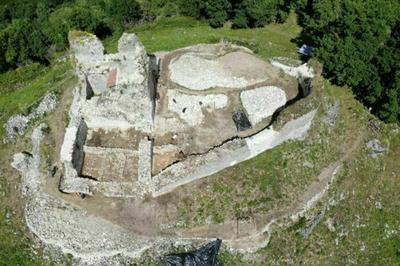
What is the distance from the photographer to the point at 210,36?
4753 cm

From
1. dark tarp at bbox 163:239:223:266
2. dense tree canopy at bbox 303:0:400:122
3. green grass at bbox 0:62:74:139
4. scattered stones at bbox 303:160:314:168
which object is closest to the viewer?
dark tarp at bbox 163:239:223:266

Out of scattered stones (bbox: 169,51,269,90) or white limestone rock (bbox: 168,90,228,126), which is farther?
scattered stones (bbox: 169,51,269,90)

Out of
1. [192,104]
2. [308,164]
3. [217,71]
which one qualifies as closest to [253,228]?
[308,164]

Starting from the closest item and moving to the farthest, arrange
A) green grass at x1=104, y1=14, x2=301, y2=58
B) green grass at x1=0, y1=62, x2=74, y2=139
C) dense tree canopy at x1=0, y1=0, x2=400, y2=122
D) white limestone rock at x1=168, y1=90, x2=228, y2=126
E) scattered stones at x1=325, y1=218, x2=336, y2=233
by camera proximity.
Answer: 1. scattered stones at x1=325, y1=218, x2=336, y2=233
2. white limestone rock at x1=168, y1=90, x2=228, y2=126
3. dense tree canopy at x1=0, y1=0, x2=400, y2=122
4. green grass at x1=0, y1=62, x2=74, y2=139
5. green grass at x1=104, y1=14, x2=301, y2=58

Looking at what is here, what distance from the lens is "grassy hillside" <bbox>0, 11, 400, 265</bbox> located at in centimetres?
3318

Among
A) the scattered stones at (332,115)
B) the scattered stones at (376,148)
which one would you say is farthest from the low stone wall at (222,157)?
the scattered stones at (376,148)

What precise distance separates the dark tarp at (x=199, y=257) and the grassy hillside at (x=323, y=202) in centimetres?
80

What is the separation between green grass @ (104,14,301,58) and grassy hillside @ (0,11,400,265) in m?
7.27

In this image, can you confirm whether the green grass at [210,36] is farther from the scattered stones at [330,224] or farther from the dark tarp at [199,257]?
the dark tarp at [199,257]

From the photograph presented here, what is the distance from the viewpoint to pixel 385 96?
3884cm

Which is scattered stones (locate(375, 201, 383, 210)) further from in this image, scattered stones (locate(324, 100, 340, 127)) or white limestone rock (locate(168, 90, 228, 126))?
white limestone rock (locate(168, 90, 228, 126))

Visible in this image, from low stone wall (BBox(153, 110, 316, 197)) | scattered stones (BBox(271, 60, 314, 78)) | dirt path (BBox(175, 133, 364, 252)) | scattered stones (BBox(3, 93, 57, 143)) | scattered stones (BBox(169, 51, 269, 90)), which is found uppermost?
scattered stones (BBox(271, 60, 314, 78))

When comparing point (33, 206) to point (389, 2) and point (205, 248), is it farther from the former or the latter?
point (389, 2)

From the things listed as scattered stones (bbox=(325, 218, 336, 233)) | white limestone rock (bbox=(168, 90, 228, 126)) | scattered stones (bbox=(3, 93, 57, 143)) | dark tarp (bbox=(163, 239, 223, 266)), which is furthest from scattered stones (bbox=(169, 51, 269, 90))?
dark tarp (bbox=(163, 239, 223, 266))
